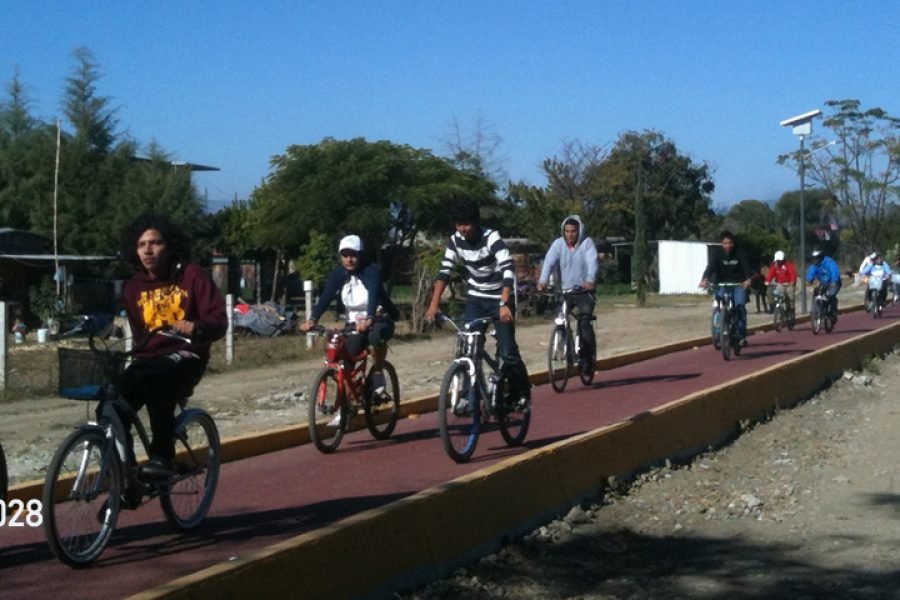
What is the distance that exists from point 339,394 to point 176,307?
328 cm

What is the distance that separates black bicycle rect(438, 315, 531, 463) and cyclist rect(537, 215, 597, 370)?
4.49 m

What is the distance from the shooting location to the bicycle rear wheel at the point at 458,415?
8992 mm

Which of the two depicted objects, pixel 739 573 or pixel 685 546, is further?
pixel 685 546

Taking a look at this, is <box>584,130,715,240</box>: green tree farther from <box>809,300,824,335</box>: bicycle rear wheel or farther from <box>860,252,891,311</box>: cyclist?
<box>809,300,824,335</box>: bicycle rear wheel

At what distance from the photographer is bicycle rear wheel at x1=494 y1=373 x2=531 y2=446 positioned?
380 inches

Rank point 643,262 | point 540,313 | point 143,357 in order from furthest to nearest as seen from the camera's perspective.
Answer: point 643,262, point 540,313, point 143,357

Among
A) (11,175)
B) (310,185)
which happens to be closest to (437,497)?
(310,185)

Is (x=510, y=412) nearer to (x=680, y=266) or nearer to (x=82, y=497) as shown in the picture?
(x=82, y=497)

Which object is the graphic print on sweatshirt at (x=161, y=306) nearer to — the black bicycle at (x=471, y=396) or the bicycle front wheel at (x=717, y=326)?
the black bicycle at (x=471, y=396)

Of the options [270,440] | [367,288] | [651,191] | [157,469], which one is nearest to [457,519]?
[157,469]

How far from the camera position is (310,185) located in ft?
131

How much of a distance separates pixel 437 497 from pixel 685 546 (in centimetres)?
207

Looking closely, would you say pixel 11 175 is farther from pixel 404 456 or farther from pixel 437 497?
pixel 437 497

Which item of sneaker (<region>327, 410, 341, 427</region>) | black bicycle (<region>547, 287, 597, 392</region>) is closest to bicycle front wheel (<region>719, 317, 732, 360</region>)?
black bicycle (<region>547, 287, 597, 392</region>)
